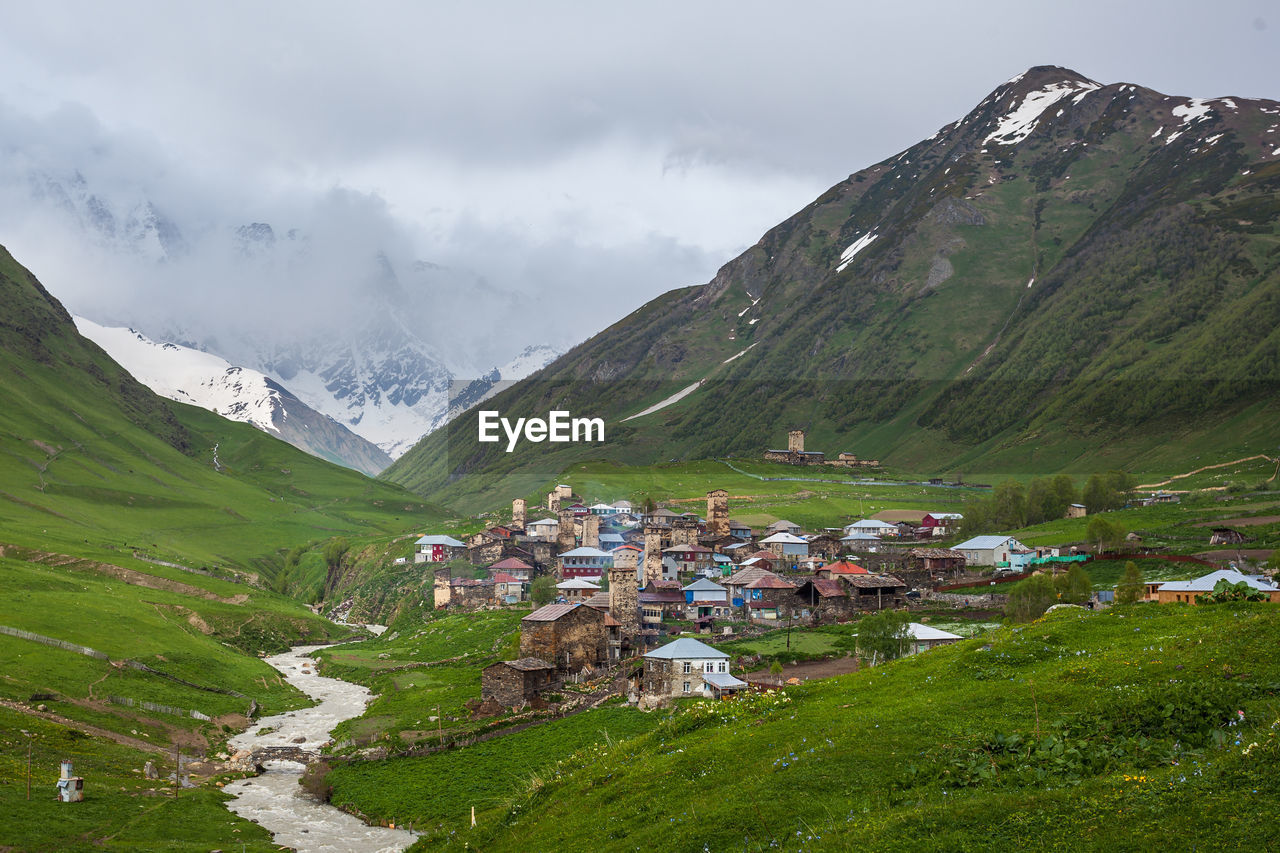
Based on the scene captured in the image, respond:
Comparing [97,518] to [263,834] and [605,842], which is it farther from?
[605,842]

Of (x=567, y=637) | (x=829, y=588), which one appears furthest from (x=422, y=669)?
(x=829, y=588)

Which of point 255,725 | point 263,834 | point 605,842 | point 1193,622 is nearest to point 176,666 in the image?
point 255,725

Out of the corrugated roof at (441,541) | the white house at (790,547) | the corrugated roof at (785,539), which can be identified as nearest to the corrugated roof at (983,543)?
the white house at (790,547)

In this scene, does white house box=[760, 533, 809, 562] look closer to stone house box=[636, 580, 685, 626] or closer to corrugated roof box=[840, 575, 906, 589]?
stone house box=[636, 580, 685, 626]

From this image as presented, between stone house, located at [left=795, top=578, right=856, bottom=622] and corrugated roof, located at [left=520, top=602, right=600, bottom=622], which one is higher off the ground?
corrugated roof, located at [left=520, top=602, right=600, bottom=622]

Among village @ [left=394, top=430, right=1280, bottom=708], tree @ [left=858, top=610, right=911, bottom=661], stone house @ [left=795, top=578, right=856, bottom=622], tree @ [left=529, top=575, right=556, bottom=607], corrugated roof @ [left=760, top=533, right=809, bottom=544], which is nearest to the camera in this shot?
tree @ [left=858, top=610, right=911, bottom=661]

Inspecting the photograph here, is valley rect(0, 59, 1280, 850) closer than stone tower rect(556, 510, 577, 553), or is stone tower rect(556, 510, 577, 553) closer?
valley rect(0, 59, 1280, 850)

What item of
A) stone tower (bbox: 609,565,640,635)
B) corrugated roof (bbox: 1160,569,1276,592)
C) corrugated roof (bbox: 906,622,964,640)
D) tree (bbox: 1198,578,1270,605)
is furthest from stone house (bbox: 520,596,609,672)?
tree (bbox: 1198,578,1270,605)
